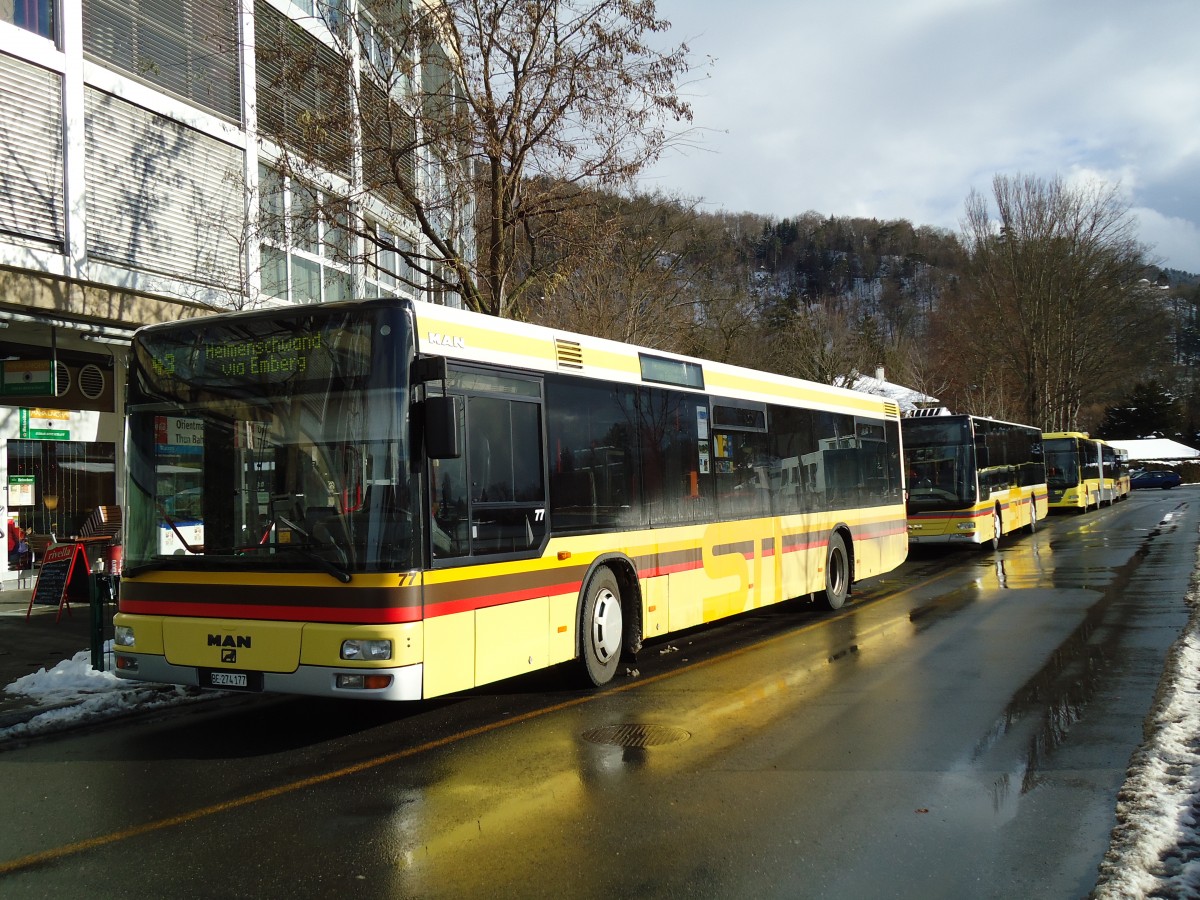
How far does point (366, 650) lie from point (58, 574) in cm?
815

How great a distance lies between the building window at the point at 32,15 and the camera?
44.7ft

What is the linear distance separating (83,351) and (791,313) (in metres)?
46.8

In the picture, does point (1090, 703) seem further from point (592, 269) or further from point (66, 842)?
point (592, 269)

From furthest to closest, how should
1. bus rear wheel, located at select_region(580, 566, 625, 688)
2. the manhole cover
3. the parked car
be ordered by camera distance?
the parked car, bus rear wheel, located at select_region(580, 566, 625, 688), the manhole cover

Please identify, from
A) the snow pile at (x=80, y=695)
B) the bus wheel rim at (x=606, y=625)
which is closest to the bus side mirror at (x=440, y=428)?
the bus wheel rim at (x=606, y=625)

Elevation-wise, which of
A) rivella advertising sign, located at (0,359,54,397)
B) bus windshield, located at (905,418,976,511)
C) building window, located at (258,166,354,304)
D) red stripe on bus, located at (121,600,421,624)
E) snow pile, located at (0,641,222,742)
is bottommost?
snow pile, located at (0,641,222,742)

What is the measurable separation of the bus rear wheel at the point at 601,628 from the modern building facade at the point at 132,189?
282 inches

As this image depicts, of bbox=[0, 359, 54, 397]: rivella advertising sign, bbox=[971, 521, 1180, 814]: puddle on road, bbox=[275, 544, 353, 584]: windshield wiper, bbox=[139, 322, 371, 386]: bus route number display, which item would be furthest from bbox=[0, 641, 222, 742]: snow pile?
bbox=[0, 359, 54, 397]: rivella advertising sign

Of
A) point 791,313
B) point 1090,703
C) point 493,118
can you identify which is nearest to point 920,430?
point 493,118

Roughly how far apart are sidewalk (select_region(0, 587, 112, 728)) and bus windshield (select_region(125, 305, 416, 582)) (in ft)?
6.82

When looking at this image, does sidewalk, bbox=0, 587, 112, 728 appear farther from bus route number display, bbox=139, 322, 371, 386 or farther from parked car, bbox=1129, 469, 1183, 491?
parked car, bbox=1129, 469, 1183, 491

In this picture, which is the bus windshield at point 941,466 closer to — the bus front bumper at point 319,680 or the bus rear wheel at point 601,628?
the bus rear wheel at point 601,628

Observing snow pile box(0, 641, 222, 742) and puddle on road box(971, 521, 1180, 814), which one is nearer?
puddle on road box(971, 521, 1180, 814)

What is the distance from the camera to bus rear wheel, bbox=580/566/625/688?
852cm
